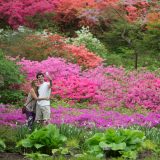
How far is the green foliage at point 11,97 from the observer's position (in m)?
15.6

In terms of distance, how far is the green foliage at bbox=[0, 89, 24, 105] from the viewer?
51.1 feet

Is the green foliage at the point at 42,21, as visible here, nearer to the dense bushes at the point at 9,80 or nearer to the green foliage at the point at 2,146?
the dense bushes at the point at 9,80

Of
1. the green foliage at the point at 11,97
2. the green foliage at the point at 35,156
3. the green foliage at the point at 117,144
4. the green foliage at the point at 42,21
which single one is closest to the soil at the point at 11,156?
the green foliage at the point at 35,156

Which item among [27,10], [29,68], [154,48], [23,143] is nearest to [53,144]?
[23,143]

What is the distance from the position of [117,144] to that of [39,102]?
403cm

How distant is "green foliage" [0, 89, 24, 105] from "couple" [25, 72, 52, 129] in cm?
478

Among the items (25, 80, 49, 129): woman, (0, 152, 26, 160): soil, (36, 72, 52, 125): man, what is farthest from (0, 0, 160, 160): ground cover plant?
(25, 80, 49, 129): woman

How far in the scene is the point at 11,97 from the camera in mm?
15648

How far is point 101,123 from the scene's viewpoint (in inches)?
497

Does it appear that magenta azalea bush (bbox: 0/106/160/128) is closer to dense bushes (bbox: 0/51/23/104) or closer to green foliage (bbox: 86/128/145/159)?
dense bushes (bbox: 0/51/23/104)

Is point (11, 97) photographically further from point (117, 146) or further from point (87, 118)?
point (117, 146)

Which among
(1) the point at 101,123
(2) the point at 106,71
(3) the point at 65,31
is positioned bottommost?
(1) the point at 101,123

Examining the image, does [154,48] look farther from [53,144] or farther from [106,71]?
[53,144]

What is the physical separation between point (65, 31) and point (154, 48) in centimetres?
711
